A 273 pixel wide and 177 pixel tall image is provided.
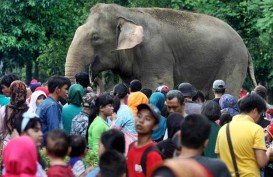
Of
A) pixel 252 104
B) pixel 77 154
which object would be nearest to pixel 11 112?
pixel 77 154

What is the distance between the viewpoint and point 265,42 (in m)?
26.6

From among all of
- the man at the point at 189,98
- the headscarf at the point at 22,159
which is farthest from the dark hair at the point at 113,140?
the man at the point at 189,98

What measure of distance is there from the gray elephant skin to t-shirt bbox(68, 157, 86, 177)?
31.7 ft

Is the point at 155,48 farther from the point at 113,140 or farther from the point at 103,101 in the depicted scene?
the point at 113,140

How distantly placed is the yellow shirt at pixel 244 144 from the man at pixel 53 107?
8.18 feet

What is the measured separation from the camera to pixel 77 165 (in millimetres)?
9023

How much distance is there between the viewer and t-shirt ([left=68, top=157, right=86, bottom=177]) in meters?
8.99

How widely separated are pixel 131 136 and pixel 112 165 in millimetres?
3948

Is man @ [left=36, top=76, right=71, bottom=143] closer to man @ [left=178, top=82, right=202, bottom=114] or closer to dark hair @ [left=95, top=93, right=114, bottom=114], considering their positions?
dark hair @ [left=95, top=93, right=114, bottom=114]

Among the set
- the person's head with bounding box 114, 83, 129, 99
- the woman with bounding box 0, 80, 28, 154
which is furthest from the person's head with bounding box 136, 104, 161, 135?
the person's head with bounding box 114, 83, 129, 99

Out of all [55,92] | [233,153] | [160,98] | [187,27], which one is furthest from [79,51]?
[233,153]

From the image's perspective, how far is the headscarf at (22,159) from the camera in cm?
723

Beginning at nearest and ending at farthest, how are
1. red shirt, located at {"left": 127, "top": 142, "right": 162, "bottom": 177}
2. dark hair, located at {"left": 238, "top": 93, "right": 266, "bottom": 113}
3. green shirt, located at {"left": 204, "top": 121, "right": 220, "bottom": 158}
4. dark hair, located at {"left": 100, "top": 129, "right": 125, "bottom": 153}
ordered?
red shirt, located at {"left": 127, "top": 142, "right": 162, "bottom": 177}
dark hair, located at {"left": 100, "top": 129, "right": 125, "bottom": 153}
dark hair, located at {"left": 238, "top": 93, "right": 266, "bottom": 113}
green shirt, located at {"left": 204, "top": 121, "right": 220, "bottom": 158}

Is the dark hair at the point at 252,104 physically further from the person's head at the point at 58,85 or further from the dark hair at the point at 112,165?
the person's head at the point at 58,85
